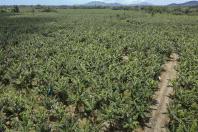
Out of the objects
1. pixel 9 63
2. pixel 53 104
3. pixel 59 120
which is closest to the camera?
pixel 59 120

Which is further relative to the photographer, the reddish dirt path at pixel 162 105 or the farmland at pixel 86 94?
the reddish dirt path at pixel 162 105

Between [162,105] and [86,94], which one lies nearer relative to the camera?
[86,94]

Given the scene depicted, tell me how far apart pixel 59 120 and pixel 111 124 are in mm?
2776

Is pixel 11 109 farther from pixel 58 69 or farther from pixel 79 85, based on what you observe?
pixel 58 69

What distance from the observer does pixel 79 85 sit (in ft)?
68.4

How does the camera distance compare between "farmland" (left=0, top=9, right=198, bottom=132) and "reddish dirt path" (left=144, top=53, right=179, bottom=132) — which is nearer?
"farmland" (left=0, top=9, right=198, bottom=132)

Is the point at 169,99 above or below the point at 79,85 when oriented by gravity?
below

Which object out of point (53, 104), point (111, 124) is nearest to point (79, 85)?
point (53, 104)

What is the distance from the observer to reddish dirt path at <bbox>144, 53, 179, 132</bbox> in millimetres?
17969

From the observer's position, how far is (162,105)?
69.3 ft

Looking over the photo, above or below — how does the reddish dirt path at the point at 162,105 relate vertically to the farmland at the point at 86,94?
below

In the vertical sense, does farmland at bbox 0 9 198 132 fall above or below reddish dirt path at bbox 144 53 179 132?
above

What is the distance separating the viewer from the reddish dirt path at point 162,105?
707 inches

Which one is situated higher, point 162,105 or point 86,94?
point 86,94
